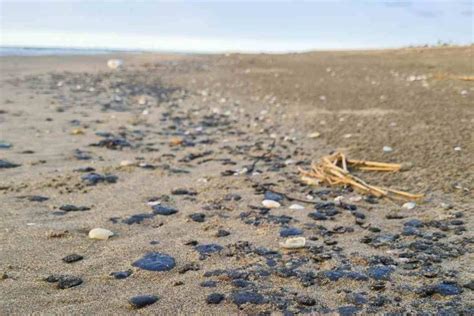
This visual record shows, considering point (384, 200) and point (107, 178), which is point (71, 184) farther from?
point (384, 200)

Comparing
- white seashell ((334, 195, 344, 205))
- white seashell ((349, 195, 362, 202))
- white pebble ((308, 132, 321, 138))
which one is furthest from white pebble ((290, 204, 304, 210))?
white pebble ((308, 132, 321, 138))

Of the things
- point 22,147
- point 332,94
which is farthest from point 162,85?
point 22,147

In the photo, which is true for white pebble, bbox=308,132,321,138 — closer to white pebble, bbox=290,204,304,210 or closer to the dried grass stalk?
the dried grass stalk

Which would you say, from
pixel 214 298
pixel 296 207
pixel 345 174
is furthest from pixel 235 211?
pixel 214 298

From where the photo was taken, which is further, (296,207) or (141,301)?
(296,207)

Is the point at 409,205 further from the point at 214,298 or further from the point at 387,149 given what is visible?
the point at 214,298

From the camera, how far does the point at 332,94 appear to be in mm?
10008

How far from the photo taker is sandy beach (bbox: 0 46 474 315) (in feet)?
8.71

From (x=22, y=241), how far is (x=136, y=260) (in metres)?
0.76

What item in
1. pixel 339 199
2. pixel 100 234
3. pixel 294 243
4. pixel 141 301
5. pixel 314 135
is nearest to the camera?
pixel 141 301

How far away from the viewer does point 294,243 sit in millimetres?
3266

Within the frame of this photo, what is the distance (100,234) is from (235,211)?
1.06m

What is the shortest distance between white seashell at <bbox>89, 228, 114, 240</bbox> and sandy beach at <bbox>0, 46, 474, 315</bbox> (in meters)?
0.04

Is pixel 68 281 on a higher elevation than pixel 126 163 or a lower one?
lower
